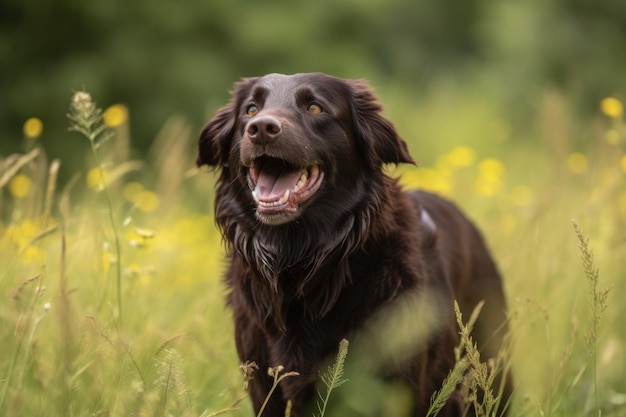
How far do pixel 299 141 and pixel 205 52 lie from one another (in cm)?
988

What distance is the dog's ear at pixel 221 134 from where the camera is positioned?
351 cm

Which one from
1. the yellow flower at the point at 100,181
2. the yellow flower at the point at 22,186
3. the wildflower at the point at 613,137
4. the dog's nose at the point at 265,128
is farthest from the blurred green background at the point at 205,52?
the dog's nose at the point at 265,128

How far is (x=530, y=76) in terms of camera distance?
1294 cm

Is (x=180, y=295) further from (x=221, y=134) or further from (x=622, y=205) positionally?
(x=622, y=205)

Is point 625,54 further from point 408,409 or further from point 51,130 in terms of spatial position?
point 408,409

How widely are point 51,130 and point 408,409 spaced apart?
1022cm

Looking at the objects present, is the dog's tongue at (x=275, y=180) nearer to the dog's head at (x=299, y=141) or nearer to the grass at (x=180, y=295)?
the dog's head at (x=299, y=141)

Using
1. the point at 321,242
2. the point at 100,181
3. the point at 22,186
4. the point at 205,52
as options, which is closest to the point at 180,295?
the point at 22,186

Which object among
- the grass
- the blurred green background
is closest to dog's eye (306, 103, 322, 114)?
the grass

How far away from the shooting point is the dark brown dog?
9.93ft

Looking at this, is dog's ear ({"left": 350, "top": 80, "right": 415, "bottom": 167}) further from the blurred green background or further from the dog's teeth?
the blurred green background

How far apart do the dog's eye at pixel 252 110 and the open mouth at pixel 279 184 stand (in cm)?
23

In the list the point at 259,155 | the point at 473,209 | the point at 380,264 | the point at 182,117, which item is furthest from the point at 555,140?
the point at 182,117

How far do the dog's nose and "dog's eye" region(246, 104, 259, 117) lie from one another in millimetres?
327
